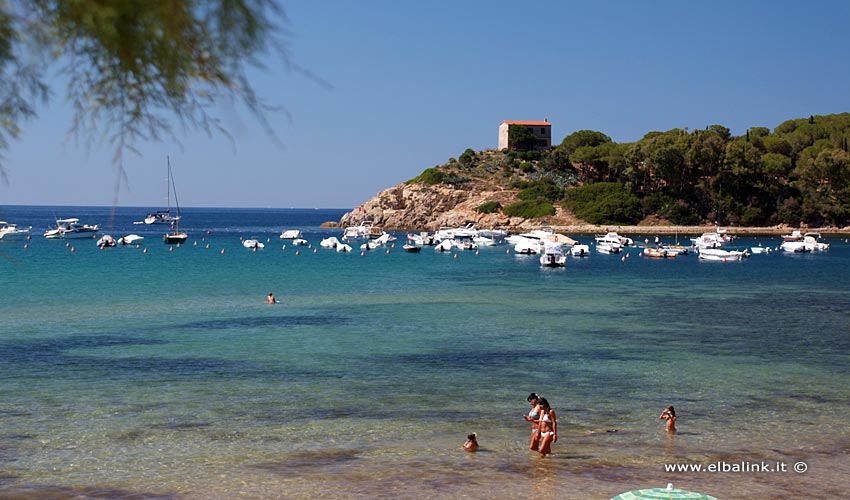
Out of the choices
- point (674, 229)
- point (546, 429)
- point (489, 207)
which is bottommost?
point (546, 429)

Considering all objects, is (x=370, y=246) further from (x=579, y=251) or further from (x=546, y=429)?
(x=546, y=429)

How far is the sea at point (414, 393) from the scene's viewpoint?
16453 mm

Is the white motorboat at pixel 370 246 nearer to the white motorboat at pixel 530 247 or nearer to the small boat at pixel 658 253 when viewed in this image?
the white motorboat at pixel 530 247

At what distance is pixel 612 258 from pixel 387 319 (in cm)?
5542

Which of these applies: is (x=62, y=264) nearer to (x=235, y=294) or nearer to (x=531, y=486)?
(x=235, y=294)

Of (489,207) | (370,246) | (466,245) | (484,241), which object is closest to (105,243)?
(370,246)

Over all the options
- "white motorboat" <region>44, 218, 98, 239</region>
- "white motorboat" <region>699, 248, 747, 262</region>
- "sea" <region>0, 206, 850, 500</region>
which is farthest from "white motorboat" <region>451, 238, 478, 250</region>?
"white motorboat" <region>44, 218, 98, 239</region>

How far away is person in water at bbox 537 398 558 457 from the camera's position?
17.8m

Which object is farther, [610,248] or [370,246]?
[370,246]

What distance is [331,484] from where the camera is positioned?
16.0 meters

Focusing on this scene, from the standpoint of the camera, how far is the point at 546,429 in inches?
705

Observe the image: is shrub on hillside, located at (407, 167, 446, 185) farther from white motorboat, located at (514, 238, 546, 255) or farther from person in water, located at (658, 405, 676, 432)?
person in water, located at (658, 405, 676, 432)

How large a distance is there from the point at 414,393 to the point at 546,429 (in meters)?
6.93

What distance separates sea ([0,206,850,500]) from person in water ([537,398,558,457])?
381mm
